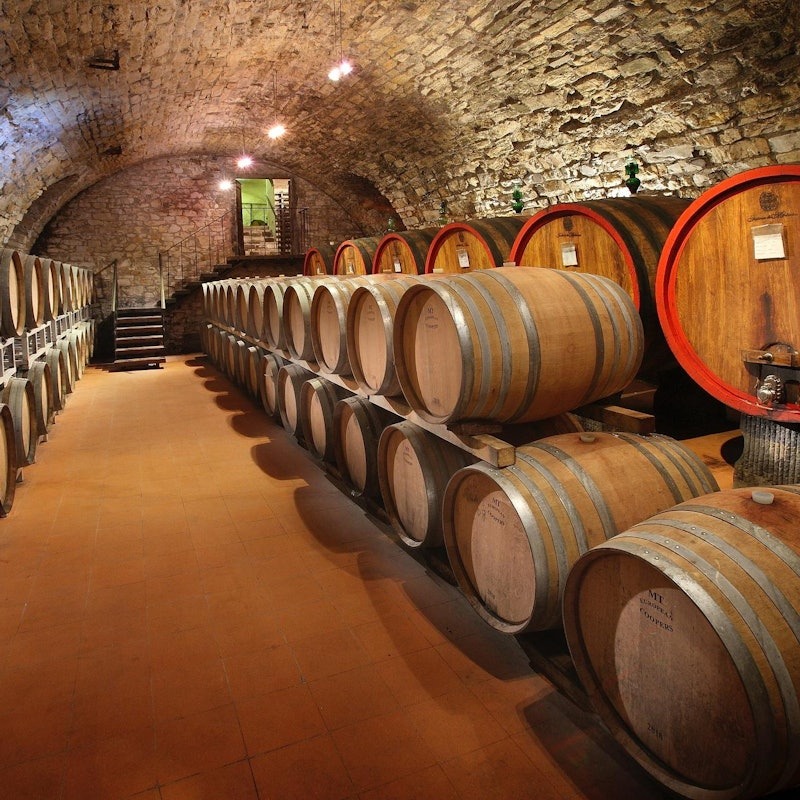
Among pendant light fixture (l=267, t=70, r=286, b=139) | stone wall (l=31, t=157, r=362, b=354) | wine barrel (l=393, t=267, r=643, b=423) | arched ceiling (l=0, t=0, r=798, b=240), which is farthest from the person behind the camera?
stone wall (l=31, t=157, r=362, b=354)

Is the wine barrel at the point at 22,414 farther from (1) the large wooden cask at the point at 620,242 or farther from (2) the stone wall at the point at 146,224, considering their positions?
(2) the stone wall at the point at 146,224

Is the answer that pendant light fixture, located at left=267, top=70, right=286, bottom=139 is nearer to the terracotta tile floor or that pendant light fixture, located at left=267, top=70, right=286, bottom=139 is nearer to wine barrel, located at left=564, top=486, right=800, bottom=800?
the terracotta tile floor

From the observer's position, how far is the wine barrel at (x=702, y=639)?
125 centimetres

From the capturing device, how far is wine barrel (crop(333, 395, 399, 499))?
3.74m

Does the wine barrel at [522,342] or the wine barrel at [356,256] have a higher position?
the wine barrel at [356,256]

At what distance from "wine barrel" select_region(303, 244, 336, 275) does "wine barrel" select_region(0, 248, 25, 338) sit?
3938 millimetres

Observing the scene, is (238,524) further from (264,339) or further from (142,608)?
(264,339)

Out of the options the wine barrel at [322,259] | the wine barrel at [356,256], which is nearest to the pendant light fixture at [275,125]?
the wine barrel at [322,259]

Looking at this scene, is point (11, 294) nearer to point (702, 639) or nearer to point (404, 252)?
point (404, 252)

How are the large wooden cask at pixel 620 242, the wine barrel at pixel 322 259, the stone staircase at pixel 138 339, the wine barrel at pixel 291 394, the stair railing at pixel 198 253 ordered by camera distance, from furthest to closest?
the stair railing at pixel 198 253 < the stone staircase at pixel 138 339 < the wine barrel at pixel 322 259 < the wine barrel at pixel 291 394 < the large wooden cask at pixel 620 242

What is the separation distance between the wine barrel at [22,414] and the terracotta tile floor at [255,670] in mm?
437

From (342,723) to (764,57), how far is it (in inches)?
188

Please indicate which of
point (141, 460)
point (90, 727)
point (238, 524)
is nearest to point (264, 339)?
point (141, 460)

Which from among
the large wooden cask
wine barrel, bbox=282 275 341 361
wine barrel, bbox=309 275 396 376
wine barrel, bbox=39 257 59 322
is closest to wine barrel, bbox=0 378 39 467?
wine barrel, bbox=39 257 59 322
